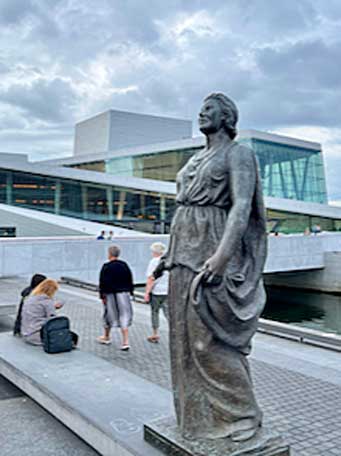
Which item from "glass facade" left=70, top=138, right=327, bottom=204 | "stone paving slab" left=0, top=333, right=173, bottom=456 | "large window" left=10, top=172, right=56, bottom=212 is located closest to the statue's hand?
"stone paving slab" left=0, top=333, right=173, bottom=456

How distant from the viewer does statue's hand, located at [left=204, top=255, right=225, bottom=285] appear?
2.95 m

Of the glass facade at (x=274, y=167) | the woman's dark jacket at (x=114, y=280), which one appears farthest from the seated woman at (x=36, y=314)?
the glass facade at (x=274, y=167)

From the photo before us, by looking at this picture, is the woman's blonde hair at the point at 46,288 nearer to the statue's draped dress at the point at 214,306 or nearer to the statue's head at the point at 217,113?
the statue's draped dress at the point at 214,306

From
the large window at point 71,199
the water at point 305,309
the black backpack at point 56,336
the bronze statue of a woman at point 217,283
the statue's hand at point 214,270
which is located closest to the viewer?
the statue's hand at point 214,270

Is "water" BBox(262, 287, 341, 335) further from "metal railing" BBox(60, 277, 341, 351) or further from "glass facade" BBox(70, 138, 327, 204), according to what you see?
"glass facade" BBox(70, 138, 327, 204)

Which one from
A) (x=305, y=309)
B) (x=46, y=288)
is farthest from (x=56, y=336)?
(x=305, y=309)

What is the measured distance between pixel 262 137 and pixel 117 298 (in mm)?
33900

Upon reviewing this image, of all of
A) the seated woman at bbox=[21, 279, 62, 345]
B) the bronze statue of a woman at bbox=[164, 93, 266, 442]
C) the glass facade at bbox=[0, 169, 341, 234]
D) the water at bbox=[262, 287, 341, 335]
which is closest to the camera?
the bronze statue of a woman at bbox=[164, 93, 266, 442]

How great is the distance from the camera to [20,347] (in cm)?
647

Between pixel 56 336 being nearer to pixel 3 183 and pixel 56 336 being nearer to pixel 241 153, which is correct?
pixel 241 153

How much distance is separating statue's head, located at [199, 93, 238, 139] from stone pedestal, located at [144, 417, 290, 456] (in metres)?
2.01

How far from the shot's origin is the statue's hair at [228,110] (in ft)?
10.9

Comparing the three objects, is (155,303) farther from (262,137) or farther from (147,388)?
(262,137)

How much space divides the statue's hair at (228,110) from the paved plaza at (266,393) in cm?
212
